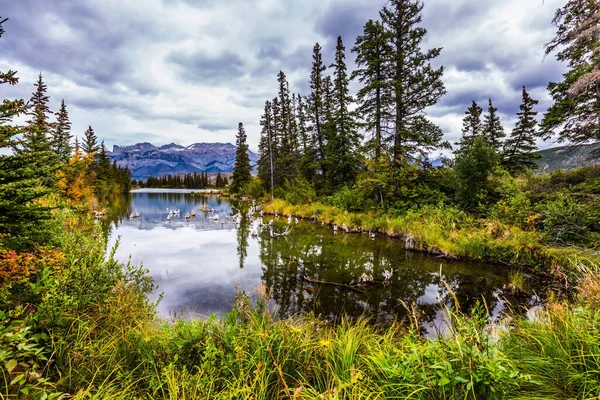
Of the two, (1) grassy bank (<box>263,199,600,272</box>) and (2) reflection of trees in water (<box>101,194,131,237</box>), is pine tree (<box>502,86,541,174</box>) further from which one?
(2) reflection of trees in water (<box>101,194,131,237</box>)

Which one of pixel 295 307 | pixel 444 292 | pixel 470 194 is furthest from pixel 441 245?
pixel 295 307

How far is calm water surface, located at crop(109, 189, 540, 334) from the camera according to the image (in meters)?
6.62

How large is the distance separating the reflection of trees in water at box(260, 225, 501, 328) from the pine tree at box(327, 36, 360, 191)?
12185 millimetres

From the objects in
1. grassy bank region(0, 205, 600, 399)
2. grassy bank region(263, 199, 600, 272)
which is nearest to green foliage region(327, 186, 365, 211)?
grassy bank region(263, 199, 600, 272)

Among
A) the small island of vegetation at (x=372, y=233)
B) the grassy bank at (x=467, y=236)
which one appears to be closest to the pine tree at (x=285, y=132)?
the small island of vegetation at (x=372, y=233)

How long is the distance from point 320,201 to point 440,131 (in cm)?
1135

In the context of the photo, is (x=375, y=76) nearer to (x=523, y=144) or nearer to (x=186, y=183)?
(x=523, y=144)

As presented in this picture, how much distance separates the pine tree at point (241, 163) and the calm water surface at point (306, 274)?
3467cm

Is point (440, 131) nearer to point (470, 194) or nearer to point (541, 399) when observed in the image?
point (470, 194)

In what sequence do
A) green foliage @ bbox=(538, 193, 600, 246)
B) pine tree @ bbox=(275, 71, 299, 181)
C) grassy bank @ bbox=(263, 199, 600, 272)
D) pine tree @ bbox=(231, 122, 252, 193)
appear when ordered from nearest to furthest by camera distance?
1. grassy bank @ bbox=(263, 199, 600, 272)
2. green foliage @ bbox=(538, 193, 600, 246)
3. pine tree @ bbox=(275, 71, 299, 181)
4. pine tree @ bbox=(231, 122, 252, 193)

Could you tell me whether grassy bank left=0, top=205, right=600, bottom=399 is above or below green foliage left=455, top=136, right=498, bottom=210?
below

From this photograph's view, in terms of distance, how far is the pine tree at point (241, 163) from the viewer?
1935 inches

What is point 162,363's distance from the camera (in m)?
2.78

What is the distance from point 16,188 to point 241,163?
152 ft
